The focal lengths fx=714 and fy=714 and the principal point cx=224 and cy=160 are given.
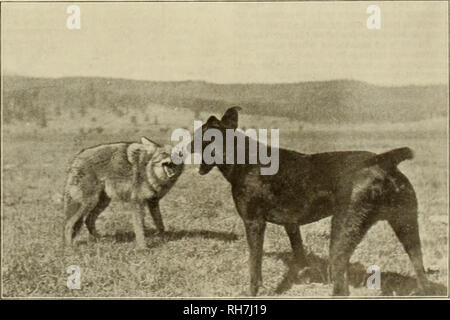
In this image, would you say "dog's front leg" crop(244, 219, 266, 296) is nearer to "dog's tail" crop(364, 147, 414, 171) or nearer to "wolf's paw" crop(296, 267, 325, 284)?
"wolf's paw" crop(296, 267, 325, 284)

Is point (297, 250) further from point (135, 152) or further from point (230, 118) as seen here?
point (135, 152)

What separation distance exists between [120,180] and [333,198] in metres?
2.30

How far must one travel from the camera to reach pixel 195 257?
7672 millimetres

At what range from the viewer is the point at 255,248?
7.38 m

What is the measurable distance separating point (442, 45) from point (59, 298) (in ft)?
16.3

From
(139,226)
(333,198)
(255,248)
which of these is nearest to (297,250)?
(255,248)

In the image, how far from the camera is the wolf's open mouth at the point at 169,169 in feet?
25.5

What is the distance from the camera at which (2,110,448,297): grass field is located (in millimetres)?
7578

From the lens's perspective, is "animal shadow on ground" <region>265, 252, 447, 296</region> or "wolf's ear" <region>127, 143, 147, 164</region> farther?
"wolf's ear" <region>127, 143, 147, 164</region>

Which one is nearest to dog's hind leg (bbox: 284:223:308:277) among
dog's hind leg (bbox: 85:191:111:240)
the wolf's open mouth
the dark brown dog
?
the dark brown dog

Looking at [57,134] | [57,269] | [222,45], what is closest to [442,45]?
[222,45]

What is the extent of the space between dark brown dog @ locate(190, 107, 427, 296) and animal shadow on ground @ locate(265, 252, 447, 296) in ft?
0.48
